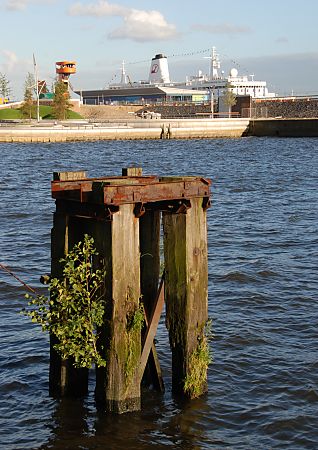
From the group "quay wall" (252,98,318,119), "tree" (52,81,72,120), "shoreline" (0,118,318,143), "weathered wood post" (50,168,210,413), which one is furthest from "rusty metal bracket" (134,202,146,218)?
"quay wall" (252,98,318,119)

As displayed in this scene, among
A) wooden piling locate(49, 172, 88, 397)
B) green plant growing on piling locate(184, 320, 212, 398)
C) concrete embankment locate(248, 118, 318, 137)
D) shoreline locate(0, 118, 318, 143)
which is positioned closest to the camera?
wooden piling locate(49, 172, 88, 397)

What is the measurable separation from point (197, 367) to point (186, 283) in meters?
1.19

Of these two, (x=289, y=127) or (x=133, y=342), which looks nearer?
(x=133, y=342)

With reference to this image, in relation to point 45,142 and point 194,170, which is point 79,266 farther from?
point 45,142

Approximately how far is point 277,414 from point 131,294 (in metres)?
2.70

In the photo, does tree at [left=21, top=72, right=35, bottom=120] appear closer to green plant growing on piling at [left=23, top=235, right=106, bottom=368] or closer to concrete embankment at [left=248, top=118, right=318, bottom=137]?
concrete embankment at [left=248, top=118, right=318, bottom=137]

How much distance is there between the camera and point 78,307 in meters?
8.55

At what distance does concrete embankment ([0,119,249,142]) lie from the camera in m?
79.4

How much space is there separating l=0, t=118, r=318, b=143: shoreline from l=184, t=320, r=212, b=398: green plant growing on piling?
70.8 m

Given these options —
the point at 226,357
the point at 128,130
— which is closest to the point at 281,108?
the point at 128,130

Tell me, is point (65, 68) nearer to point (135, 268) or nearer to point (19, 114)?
point (19, 114)

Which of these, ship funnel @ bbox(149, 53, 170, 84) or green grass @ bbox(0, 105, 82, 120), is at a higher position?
ship funnel @ bbox(149, 53, 170, 84)

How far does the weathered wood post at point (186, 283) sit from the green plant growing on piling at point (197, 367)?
13mm

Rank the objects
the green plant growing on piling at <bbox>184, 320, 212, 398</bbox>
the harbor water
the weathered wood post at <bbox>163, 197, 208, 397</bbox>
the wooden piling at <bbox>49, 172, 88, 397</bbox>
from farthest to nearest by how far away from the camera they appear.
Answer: the green plant growing on piling at <bbox>184, 320, 212, 398</bbox>, the weathered wood post at <bbox>163, 197, 208, 397</bbox>, the wooden piling at <bbox>49, 172, 88, 397</bbox>, the harbor water
